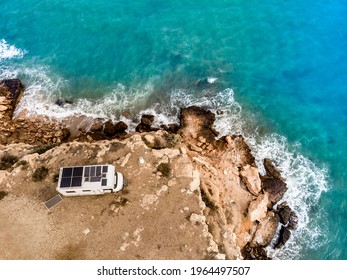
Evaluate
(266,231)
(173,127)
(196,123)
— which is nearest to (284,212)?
(266,231)

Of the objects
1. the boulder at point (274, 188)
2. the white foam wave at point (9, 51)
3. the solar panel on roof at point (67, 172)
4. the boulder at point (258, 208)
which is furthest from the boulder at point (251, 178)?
the white foam wave at point (9, 51)

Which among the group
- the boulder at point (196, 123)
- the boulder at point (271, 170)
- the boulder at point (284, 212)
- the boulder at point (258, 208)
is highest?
the boulder at point (196, 123)

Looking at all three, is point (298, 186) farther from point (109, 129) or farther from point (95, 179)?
point (109, 129)

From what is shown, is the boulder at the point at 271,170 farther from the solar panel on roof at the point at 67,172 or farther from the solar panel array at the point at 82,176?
the solar panel on roof at the point at 67,172

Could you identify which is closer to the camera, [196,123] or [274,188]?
[274,188]

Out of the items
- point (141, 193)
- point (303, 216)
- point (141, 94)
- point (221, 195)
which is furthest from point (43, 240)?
point (303, 216)
